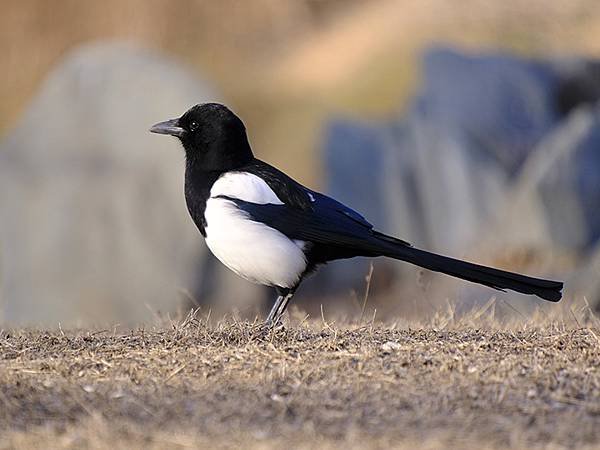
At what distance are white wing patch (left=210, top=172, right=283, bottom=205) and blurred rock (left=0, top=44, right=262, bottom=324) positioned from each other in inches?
294

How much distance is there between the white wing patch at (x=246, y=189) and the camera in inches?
241

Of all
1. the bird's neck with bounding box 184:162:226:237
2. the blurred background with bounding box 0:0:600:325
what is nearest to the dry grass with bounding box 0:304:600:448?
the bird's neck with bounding box 184:162:226:237

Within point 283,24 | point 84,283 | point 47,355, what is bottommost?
point 84,283

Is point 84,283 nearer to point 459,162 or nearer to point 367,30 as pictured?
point 459,162

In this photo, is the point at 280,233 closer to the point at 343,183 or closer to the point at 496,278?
the point at 496,278

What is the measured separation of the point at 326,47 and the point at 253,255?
17.8 m

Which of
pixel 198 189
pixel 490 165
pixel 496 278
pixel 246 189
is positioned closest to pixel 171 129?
pixel 198 189

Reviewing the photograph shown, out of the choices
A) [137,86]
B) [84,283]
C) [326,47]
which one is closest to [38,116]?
[137,86]

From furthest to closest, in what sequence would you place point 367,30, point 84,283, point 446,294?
point 367,30, point 84,283, point 446,294

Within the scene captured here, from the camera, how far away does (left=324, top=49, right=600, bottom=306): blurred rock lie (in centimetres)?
1252

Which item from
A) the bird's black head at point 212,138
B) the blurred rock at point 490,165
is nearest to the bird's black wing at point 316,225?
the bird's black head at point 212,138

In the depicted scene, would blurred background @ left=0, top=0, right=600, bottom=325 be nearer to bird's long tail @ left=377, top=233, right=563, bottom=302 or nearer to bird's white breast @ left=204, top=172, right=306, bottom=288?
bird's long tail @ left=377, top=233, right=563, bottom=302

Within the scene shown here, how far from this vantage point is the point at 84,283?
1398 centimetres

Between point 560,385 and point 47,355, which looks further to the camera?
point 47,355
